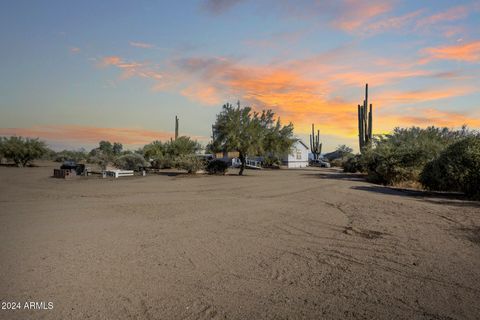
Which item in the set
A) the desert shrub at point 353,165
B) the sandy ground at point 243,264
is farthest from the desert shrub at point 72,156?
the sandy ground at point 243,264

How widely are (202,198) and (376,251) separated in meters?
10.5

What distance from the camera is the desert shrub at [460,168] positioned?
1758cm

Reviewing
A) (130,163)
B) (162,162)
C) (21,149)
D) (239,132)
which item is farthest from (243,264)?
(21,149)

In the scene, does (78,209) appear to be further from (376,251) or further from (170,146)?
(170,146)

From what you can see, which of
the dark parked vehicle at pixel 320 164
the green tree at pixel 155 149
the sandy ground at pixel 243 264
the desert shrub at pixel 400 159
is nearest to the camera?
the sandy ground at pixel 243 264

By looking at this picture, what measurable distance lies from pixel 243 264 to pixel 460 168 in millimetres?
16184

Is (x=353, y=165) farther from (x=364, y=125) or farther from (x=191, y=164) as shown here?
(x=191, y=164)

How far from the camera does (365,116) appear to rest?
40.2 metres

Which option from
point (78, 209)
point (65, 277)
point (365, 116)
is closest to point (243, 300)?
point (65, 277)

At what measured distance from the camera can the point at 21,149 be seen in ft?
185

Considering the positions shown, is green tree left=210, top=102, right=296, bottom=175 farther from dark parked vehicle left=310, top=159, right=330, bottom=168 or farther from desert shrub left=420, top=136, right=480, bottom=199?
dark parked vehicle left=310, top=159, right=330, bottom=168

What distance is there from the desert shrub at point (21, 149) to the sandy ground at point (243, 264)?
51601 millimetres

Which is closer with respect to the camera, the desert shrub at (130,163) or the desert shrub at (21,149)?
the desert shrub at (130,163)

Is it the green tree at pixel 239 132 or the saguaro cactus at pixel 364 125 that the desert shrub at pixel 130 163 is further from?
the saguaro cactus at pixel 364 125
